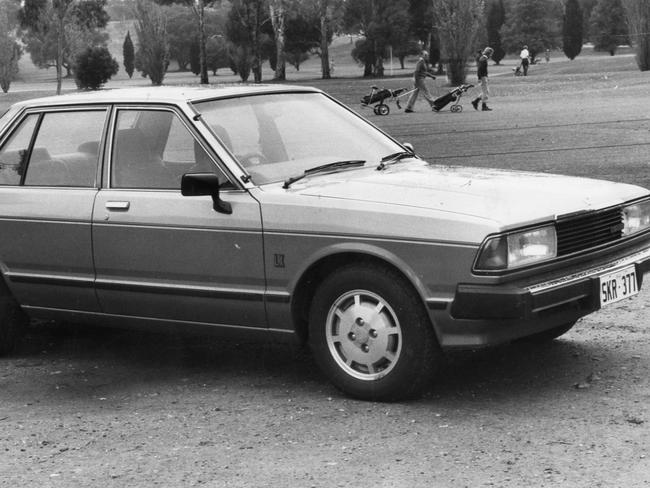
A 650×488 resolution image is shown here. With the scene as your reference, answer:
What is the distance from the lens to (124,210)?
20.9 ft

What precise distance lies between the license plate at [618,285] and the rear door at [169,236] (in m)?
1.63

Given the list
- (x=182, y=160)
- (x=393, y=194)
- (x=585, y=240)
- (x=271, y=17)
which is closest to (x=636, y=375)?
(x=585, y=240)

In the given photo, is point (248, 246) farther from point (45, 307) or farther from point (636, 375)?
point (636, 375)

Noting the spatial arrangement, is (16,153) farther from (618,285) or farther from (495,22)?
(495,22)

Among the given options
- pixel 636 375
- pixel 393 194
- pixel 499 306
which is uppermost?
pixel 393 194

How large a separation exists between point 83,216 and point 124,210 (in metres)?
0.29

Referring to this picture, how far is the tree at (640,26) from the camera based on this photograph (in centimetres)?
5216

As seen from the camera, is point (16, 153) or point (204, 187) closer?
point (204, 187)

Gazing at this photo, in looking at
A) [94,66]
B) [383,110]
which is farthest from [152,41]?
[383,110]

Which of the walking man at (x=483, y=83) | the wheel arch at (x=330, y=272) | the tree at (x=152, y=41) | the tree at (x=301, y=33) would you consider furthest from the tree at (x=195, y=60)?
the wheel arch at (x=330, y=272)

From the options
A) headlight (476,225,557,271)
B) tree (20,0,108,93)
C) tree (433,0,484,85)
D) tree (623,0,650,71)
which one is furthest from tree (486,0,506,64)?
headlight (476,225,557,271)

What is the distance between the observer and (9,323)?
23.2 feet

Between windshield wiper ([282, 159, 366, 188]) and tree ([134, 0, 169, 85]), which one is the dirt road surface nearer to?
windshield wiper ([282, 159, 366, 188])

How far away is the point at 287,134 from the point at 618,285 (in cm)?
193
